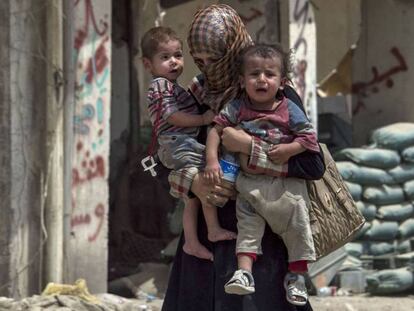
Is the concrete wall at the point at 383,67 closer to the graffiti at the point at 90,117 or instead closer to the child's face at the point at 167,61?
the graffiti at the point at 90,117

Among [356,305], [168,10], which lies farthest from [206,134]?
[168,10]

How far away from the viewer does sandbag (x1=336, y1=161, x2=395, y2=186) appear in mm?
7730

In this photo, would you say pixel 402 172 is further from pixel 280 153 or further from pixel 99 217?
pixel 280 153

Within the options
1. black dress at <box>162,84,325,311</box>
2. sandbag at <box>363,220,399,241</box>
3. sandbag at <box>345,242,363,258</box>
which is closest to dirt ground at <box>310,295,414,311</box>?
sandbag at <box>345,242,363,258</box>

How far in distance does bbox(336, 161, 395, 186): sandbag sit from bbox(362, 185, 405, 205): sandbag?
52 mm

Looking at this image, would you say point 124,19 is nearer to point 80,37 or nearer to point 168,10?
point 168,10

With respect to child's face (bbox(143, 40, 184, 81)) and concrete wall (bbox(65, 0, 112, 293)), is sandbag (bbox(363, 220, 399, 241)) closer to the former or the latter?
concrete wall (bbox(65, 0, 112, 293))

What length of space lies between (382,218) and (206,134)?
454 cm

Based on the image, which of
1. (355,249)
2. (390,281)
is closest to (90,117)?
(355,249)

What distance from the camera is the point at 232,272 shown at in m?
3.52

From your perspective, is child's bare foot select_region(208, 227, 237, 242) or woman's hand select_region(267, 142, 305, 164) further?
child's bare foot select_region(208, 227, 237, 242)

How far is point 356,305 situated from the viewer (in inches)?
288

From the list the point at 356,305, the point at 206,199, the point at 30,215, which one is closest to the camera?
the point at 206,199

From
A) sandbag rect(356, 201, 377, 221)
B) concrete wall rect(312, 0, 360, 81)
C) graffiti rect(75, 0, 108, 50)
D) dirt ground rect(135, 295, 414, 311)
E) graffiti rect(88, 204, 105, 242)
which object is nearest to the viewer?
graffiti rect(75, 0, 108, 50)
